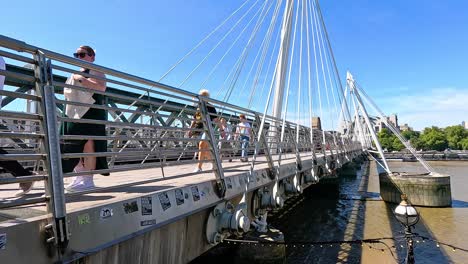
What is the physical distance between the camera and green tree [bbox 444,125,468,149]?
112812 millimetres

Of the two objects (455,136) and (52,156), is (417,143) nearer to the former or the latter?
(455,136)

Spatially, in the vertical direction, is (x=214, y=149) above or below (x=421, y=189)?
above

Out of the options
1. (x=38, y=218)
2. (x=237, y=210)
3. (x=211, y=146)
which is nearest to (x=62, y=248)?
(x=38, y=218)

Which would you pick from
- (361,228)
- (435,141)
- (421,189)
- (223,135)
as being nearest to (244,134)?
(223,135)

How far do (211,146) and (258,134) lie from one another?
250cm

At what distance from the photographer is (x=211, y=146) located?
5094 mm

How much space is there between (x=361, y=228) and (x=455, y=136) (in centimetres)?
11256

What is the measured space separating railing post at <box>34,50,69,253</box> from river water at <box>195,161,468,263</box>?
9.62 meters

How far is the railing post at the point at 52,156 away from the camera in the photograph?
2.51m

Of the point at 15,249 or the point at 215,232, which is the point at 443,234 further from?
the point at 15,249

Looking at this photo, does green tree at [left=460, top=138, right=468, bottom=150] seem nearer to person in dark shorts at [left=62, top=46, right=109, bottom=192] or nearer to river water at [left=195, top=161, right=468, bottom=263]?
river water at [left=195, top=161, right=468, bottom=263]

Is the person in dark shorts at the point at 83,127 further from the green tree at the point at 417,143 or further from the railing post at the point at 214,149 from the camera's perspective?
the green tree at the point at 417,143

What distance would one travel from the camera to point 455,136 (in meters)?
113

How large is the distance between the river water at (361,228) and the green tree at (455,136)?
9580 centimetres
